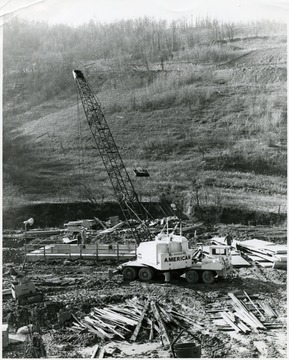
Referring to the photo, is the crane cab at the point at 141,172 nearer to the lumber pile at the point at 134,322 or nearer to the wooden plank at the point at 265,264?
the wooden plank at the point at 265,264

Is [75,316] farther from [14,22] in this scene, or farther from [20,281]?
[14,22]

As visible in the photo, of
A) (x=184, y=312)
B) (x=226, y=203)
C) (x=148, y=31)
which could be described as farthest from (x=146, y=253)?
(x=226, y=203)

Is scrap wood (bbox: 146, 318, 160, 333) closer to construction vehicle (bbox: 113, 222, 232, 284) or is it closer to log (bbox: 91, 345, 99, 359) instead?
log (bbox: 91, 345, 99, 359)

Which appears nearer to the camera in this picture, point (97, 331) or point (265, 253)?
point (97, 331)

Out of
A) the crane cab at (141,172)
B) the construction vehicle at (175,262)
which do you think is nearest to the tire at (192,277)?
the construction vehicle at (175,262)

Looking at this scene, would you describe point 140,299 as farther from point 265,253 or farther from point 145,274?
point 265,253

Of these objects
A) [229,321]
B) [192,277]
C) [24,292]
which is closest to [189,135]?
[192,277]
